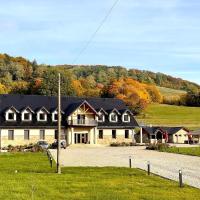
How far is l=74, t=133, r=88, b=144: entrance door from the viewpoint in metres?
73.8

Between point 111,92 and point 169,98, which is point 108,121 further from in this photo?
point 169,98

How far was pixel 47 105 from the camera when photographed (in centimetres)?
7525

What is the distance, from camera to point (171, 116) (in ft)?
457

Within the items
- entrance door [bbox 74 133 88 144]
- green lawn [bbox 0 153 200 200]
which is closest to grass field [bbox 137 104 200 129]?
entrance door [bbox 74 133 88 144]

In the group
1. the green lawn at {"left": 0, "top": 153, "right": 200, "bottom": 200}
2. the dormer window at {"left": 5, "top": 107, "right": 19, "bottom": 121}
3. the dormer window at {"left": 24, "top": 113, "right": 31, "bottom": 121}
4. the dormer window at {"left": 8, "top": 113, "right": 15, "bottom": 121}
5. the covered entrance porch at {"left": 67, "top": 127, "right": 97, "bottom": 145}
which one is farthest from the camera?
the covered entrance porch at {"left": 67, "top": 127, "right": 97, "bottom": 145}

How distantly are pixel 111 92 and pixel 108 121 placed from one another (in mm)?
64633

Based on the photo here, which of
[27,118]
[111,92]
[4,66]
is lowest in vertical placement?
[27,118]

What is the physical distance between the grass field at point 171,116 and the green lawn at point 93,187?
91.2 metres

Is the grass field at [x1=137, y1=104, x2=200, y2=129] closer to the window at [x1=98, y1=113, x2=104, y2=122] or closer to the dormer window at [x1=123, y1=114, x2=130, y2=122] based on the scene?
the dormer window at [x1=123, y1=114, x2=130, y2=122]

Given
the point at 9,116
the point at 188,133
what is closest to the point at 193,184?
the point at 9,116

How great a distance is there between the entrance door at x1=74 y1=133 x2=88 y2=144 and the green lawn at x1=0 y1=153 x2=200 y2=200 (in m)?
43.3

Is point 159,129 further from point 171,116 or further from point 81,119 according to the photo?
point 171,116

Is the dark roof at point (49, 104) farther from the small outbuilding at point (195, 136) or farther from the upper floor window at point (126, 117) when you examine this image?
the small outbuilding at point (195, 136)

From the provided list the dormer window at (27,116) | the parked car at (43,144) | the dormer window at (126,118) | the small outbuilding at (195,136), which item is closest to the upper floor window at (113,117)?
the dormer window at (126,118)
